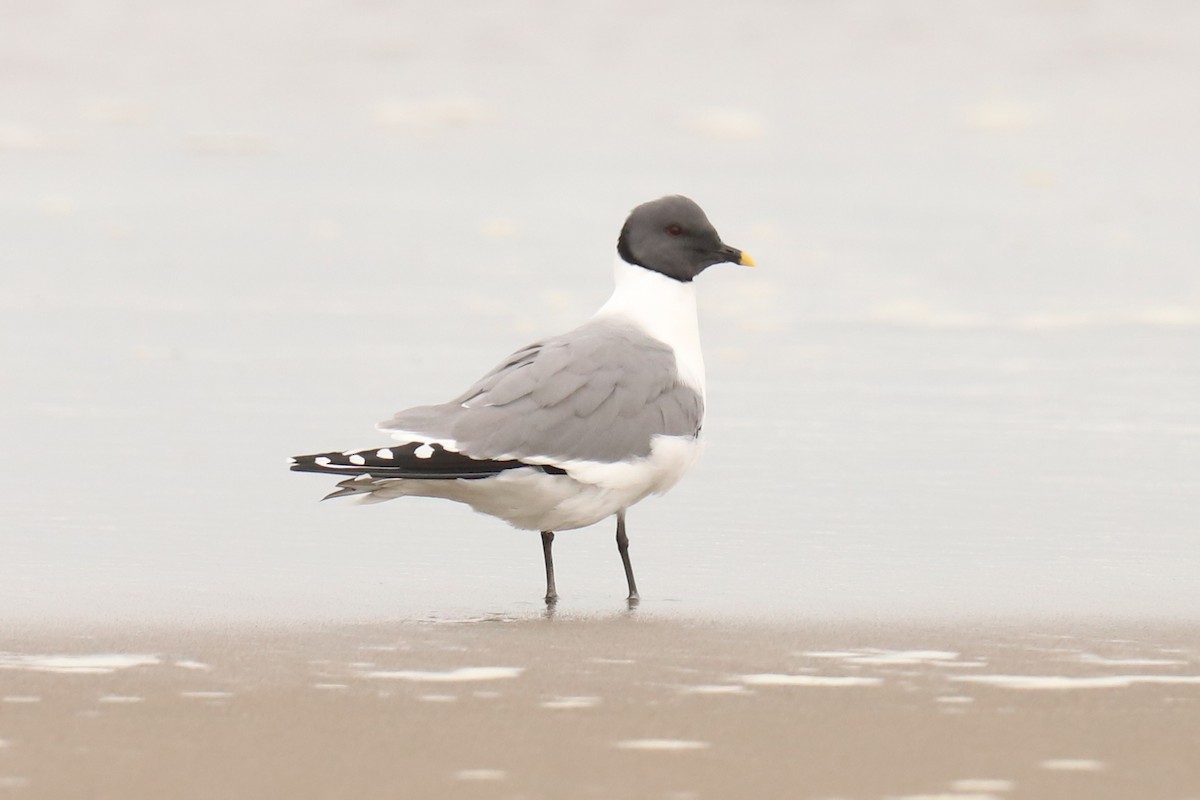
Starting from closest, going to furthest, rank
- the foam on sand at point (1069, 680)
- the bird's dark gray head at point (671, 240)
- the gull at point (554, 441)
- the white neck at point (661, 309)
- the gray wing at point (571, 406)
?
the foam on sand at point (1069, 680) < the gull at point (554, 441) < the gray wing at point (571, 406) < the white neck at point (661, 309) < the bird's dark gray head at point (671, 240)

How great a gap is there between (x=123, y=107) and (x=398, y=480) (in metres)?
9.79

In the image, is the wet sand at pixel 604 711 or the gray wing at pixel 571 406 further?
the gray wing at pixel 571 406

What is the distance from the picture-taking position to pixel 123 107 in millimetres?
14281

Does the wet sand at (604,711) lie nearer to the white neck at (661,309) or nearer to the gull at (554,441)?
the gull at (554,441)

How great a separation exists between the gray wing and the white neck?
0.80 ft

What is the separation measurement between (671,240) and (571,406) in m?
1.01

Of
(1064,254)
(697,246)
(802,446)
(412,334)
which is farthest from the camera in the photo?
(1064,254)

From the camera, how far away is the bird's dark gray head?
6.17m

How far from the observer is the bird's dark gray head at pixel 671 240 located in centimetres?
617

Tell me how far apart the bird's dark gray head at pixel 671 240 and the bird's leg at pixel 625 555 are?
0.98 metres

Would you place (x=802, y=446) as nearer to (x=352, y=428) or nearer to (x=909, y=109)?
(x=352, y=428)

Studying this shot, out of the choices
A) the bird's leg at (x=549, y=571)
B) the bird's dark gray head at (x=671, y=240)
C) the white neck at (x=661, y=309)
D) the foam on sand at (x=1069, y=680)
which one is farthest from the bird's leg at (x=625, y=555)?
the foam on sand at (x=1069, y=680)

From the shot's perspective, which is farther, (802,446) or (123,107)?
(123,107)

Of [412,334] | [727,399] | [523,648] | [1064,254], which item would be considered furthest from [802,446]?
[1064,254]
